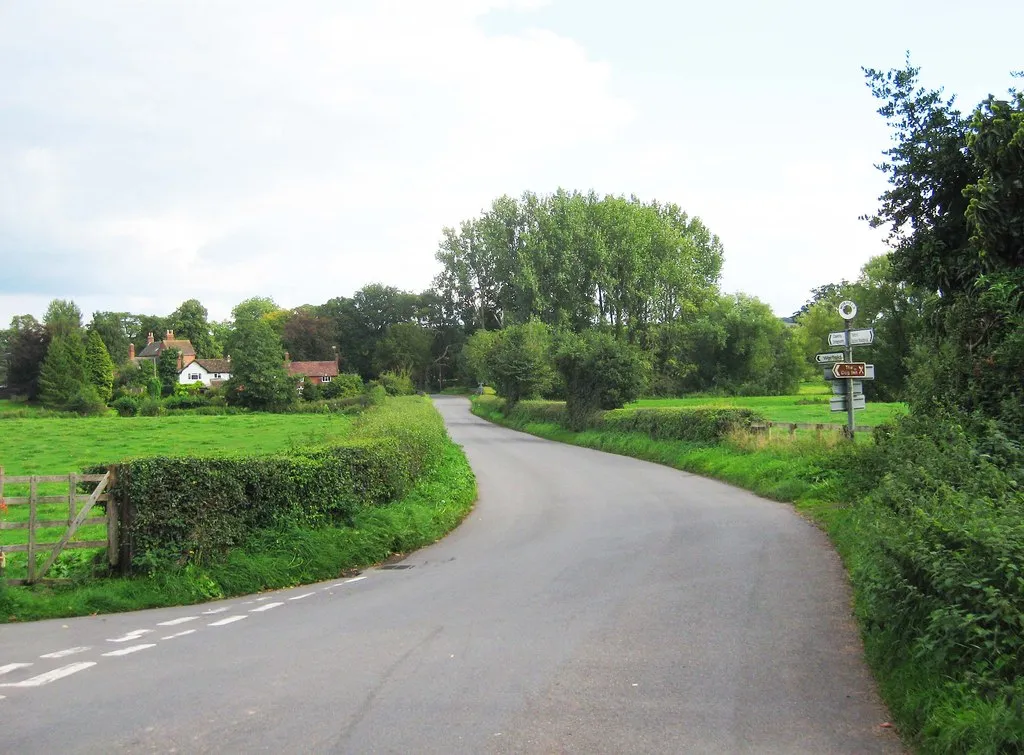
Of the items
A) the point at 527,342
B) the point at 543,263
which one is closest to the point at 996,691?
the point at 527,342

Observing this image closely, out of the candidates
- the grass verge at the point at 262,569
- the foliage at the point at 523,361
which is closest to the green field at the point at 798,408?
the foliage at the point at 523,361

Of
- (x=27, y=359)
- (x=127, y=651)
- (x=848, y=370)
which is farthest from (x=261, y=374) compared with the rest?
(x=127, y=651)

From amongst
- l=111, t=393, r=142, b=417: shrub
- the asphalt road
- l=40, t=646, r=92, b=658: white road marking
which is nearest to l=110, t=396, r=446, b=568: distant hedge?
the asphalt road

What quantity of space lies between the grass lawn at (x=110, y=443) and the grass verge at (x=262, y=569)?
1802 millimetres

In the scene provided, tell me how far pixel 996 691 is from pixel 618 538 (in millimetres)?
9770

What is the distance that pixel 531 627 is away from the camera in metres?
8.11

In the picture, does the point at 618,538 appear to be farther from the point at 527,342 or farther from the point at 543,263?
the point at 543,263

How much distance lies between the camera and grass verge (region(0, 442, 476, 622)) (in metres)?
10.6

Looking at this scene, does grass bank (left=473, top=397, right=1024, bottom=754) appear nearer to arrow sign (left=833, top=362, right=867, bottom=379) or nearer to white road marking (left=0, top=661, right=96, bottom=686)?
white road marking (left=0, top=661, right=96, bottom=686)

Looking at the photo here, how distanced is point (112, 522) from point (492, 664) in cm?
723

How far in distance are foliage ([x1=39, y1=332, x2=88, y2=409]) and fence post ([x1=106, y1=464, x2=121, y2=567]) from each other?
7854 cm

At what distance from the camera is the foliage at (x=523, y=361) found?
171ft

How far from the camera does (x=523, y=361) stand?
52.5 metres

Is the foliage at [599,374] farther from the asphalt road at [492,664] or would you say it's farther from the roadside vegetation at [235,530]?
the asphalt road at [492,664]
